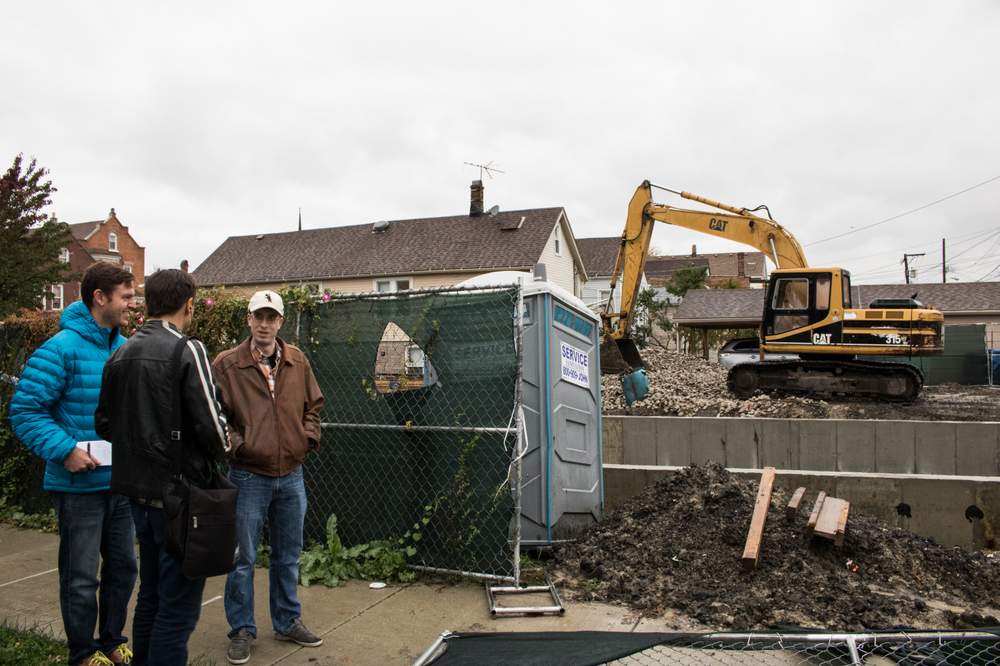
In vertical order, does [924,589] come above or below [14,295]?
below

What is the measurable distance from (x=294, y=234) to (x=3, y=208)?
18628 mm

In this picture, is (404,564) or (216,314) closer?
(404,564)

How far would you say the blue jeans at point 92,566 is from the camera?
11.0 feet

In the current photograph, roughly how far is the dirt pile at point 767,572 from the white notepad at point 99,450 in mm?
3062

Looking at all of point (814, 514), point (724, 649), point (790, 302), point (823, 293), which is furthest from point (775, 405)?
point (724, 649)

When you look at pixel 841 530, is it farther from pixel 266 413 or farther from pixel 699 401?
pixel 699 401

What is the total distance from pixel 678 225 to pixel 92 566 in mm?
16396

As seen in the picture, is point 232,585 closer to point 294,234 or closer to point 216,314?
point 216,314

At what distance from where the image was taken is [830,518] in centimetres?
530

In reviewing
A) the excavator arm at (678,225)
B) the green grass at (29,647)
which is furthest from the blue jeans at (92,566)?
the excavator arm at (678,225)

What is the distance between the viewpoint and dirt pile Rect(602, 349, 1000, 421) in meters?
14.6

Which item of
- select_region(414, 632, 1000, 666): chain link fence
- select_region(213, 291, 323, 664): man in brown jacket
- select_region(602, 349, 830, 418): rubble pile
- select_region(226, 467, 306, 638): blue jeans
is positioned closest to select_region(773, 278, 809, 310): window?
select_region(602, 349, 830, 418): rubble pile

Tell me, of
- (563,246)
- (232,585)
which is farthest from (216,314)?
(563,246)

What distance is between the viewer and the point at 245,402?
3.87 metres
